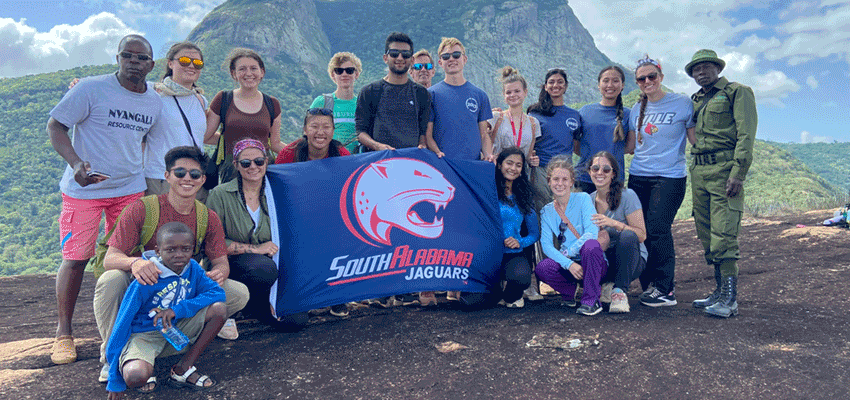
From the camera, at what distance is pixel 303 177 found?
448 centimetres

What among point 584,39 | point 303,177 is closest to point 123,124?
→ point 303,177

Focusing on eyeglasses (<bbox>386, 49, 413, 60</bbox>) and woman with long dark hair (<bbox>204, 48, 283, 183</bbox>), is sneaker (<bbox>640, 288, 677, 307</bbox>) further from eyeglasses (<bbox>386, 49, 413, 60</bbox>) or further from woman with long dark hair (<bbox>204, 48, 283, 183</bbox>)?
woman with long dark hair (<bbox>204, 48, 283, 183</bbox>)

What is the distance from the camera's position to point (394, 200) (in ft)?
15.6

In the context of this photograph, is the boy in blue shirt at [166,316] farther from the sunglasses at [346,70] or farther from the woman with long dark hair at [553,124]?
the woman with long dark hair at [553,124]

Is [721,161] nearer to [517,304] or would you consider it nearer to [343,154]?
[517,304]

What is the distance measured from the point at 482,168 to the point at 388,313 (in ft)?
5.57

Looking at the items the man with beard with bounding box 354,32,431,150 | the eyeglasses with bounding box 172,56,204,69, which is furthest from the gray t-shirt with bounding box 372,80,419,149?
the eyeglasses with bounding box 172,56,204,69

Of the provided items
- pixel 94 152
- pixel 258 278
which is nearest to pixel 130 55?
pixel 94 152

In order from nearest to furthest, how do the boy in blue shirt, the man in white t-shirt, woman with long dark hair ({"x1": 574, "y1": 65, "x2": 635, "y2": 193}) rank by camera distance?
the boy in blue shirt
the man in white t-shirt
woman with long dark hair ({"x1": 574, "y1": 65, "x2": 635, "y2": 193})

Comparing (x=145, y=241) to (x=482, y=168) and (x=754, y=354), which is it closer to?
(x=482, y=168)

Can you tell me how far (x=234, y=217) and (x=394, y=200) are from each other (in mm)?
1401

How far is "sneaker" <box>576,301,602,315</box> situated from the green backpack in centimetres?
322

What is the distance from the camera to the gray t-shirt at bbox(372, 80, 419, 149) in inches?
197

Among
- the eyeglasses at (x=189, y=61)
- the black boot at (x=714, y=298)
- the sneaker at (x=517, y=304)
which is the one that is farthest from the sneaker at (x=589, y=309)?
the eyeglasses at (x=189, y=61)
